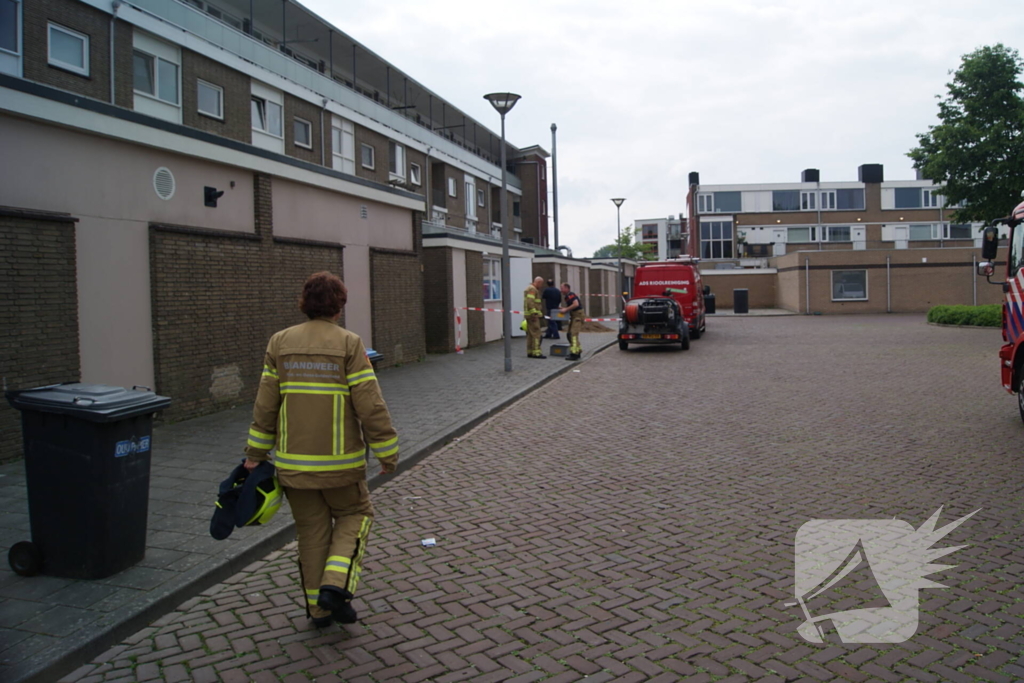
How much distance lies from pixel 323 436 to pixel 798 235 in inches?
2645

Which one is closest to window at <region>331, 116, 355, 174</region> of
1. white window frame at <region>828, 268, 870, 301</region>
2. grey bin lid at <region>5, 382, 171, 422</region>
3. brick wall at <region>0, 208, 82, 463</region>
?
brick wall at <region>0, 208, 82, 463</region>

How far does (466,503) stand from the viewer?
6457 millimetres

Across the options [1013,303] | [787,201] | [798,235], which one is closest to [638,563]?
[1013,303]

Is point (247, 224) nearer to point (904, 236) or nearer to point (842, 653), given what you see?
point (842, 653)

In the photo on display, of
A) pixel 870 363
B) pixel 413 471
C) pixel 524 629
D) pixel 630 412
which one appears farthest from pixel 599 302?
pixel 524 629

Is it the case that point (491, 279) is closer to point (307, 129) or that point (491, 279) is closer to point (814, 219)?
point (307, 129)

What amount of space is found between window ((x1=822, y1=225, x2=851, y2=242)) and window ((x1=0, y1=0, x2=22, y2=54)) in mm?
59888

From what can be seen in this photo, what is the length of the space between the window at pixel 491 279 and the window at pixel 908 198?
52335 millimetres

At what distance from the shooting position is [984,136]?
83.3 feet

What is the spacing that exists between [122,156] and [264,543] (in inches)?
232

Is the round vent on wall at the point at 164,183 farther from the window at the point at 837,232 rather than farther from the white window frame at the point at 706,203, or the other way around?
the window at the point at 837,232

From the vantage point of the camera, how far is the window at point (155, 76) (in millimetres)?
21469

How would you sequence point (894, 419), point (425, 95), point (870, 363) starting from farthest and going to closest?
point (425, 95) < point (870, 363) < point (894, 419)

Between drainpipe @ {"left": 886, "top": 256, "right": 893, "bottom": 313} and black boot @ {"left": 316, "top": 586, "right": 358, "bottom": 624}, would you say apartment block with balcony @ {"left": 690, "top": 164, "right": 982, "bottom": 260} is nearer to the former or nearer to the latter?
drainpipe @ {"left": 886, "top": 256, "right": 893, "bottom": 313}
